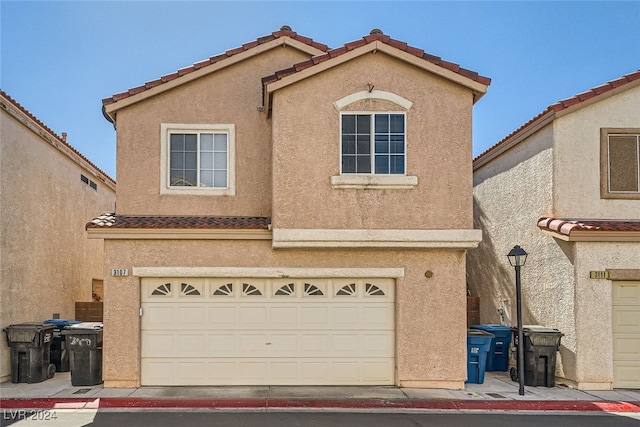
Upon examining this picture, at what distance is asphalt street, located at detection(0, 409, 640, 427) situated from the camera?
8648 mm

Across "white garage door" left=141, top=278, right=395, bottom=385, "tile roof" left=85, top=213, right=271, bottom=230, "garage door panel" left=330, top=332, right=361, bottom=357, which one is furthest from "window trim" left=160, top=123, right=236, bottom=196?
"garage door panel" left=330, top=332, right=361, bottom=357

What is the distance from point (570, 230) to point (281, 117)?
19.8ft

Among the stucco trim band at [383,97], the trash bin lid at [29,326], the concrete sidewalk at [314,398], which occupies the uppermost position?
the stucco trim band at [383,97]

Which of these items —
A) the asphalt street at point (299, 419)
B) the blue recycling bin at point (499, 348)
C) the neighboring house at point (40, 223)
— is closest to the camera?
the asphalt street at point (299, 419)

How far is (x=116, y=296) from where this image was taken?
1084 centimetres

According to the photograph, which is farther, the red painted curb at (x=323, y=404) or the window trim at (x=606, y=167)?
the window trim at (x=606, y=167)

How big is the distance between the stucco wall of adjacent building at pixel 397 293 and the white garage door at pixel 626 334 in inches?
121

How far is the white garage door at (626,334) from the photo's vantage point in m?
11.1

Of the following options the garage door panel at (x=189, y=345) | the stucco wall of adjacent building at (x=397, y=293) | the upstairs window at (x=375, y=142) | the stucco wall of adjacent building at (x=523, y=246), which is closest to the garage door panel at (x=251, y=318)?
the garage door panel at (x=189, y=345)

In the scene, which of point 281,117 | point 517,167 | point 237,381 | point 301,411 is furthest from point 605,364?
point 281,117

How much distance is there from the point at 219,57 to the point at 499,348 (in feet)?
29.4

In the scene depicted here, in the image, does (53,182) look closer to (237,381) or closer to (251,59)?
(251,59)

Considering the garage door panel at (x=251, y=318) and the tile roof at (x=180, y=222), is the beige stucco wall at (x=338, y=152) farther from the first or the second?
the garage door panel at (x=251, y=318)

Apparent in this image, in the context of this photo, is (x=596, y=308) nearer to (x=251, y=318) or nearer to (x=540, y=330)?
(x=540, y=330)
